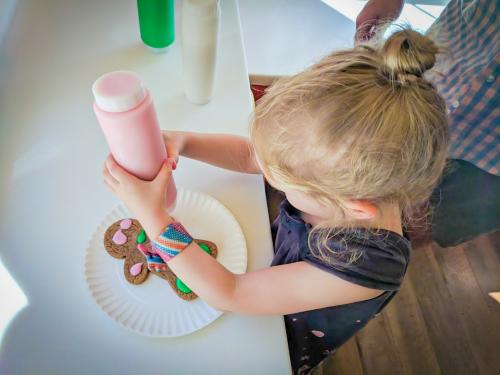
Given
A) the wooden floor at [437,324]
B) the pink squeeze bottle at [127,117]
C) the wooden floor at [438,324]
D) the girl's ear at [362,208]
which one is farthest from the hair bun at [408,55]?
the wooden floor at [438,324]

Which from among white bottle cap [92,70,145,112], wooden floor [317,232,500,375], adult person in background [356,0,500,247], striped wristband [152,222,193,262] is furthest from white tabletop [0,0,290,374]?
wooden floor [317,232,500,375]

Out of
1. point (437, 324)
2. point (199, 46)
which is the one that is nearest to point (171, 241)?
point (199, 46)

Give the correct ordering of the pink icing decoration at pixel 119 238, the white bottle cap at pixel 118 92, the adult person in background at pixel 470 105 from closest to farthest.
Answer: the white bottle cap at pixel 118 92
the pink icing decoration at pixel 119 238
the adult person in background at pixel 470 105

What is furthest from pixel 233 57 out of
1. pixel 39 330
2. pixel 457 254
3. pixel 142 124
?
pixel 457 254

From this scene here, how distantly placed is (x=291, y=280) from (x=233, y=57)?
0.55 meters

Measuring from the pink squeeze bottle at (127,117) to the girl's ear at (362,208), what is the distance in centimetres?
25

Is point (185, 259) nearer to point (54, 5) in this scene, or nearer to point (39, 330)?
point (39, 330)

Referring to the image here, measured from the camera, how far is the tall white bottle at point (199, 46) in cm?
59

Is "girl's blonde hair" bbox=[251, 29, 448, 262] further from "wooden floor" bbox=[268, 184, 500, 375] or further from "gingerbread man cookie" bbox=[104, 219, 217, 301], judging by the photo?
"wooden floor" bbox=[268, 184, 500, 375]

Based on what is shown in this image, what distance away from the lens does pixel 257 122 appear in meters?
0.50

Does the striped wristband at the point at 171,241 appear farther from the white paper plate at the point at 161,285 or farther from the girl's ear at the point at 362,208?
the girl's ear at the point at 362,208

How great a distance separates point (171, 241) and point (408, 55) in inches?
14.4

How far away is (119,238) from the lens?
1.85 feet

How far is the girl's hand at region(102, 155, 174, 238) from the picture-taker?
0.45 metres
